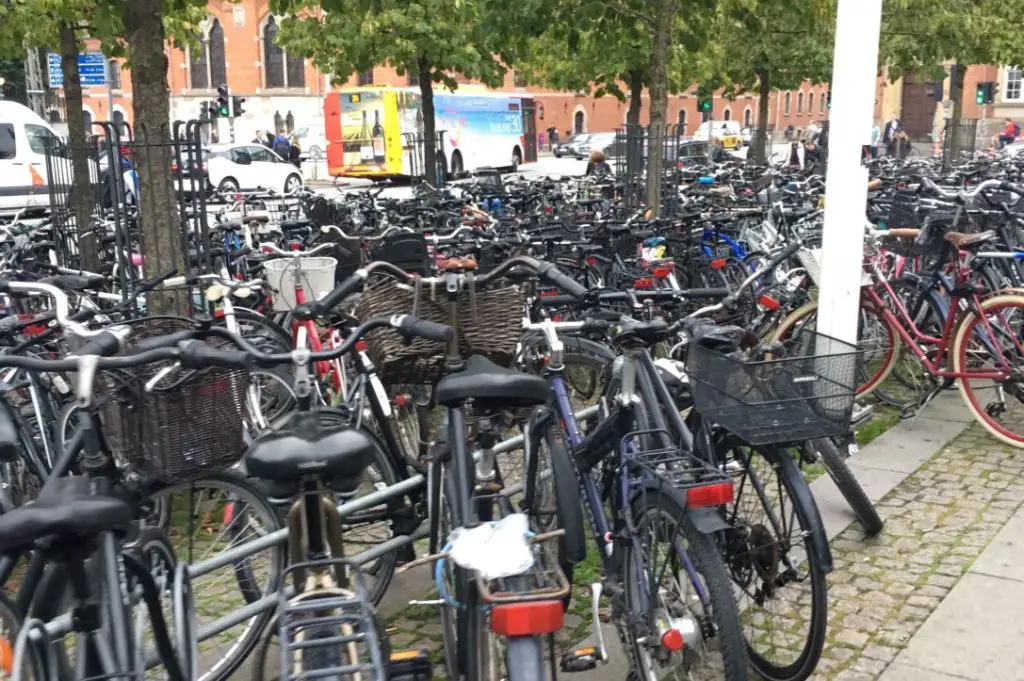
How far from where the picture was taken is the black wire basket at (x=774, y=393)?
3.16 metres

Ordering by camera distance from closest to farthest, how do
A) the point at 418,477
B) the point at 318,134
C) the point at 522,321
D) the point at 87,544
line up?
the point at 87,544 < the point at 522,321 < the point at 418,477 < the point at 318,134

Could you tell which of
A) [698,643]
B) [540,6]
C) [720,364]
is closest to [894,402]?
[720,364]

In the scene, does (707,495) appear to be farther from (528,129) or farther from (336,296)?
(528,129)

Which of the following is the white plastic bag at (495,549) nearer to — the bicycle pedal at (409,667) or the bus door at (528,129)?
the bicycle pedal at (409,667)

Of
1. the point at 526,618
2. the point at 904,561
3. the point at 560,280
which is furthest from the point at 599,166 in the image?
the point at 526,618

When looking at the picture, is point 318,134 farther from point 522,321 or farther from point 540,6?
point 522,321

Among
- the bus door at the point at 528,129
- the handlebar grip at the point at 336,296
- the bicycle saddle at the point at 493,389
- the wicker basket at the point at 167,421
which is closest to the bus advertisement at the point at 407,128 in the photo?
the bus door at the point at 528,129

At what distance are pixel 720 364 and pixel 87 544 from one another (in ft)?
6.28

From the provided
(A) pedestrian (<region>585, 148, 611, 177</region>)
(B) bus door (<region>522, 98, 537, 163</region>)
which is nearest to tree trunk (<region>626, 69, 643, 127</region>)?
(A) pedestrian (<region>585, 148, 611, 177</region>)

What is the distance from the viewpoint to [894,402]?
624 cm

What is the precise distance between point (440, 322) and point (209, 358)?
1004 mm

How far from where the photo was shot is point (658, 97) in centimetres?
946

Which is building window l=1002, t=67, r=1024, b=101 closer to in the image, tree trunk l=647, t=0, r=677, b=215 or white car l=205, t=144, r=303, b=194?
white car l=205, t=144, r=303, b=194

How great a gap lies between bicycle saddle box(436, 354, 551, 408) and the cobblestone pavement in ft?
4.44
